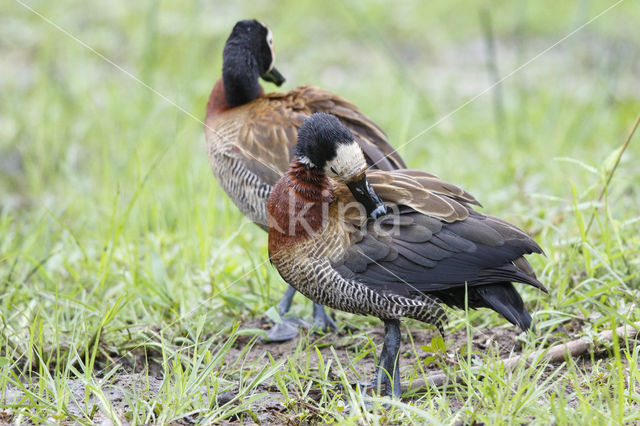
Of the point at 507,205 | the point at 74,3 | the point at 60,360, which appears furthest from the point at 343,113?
the point at 74,3

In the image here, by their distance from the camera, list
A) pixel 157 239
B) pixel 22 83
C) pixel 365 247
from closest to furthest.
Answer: pixel 365 247 < pixel 157 239 < pixel 22 83

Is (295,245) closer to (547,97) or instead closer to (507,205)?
(507,205)

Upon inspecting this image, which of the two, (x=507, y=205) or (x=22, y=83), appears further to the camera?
(x=22, y=83)

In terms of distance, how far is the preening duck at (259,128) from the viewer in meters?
4.52

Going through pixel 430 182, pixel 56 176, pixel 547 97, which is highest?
pixel 547 97

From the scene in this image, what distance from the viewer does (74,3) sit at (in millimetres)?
9844

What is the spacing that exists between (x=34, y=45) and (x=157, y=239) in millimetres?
4983

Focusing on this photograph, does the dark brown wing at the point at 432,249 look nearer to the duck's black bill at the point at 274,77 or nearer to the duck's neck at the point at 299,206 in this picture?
the duck's neck at the point at 299,206

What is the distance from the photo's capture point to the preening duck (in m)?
4.52

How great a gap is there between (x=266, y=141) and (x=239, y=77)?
607 mm

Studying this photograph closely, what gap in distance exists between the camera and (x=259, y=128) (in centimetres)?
470

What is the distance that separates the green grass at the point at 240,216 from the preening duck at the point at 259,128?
316 mm

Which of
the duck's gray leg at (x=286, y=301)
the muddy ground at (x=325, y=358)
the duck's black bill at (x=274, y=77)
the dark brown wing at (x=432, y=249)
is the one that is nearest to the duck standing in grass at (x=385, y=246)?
the dark brown wing at (x=432, y=249)

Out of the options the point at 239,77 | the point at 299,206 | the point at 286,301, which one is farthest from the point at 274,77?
the point at 299,206
